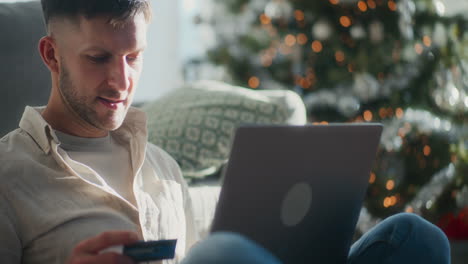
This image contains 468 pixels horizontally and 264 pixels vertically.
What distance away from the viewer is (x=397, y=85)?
2695mm

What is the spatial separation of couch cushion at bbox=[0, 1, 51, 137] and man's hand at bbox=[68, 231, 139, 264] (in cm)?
65

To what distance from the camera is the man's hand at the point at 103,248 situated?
0.78 meters

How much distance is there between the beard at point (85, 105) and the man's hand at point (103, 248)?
0.33 meters

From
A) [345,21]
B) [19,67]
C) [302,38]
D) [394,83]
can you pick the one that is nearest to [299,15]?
[302,38]

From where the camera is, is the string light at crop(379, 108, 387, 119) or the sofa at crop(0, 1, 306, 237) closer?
the sofa at crop(0, 1, 306, 237)

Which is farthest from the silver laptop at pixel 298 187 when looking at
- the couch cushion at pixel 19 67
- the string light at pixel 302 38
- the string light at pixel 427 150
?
the string light at pixel 302 38

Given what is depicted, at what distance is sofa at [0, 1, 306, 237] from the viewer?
144cm

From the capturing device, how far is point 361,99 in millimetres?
2695

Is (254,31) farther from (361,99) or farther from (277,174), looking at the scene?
(277,174)

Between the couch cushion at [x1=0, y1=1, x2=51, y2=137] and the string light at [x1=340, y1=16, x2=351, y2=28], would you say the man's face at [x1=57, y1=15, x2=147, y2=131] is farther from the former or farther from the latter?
the string light at [x1=340, y1=16, x2=351, y2=28]

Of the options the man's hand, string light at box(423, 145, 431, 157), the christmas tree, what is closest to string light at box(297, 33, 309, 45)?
the christmas tree

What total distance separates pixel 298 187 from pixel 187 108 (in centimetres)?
86

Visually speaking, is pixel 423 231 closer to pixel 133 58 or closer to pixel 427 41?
pixel 133 58

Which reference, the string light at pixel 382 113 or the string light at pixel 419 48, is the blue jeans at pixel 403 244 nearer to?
the string light at pixel 382 113
